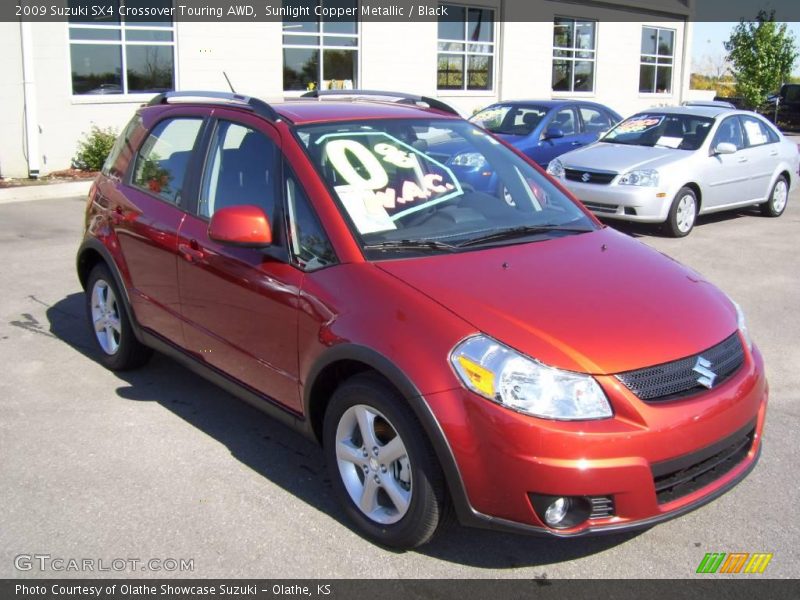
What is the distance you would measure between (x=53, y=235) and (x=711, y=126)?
A: 8.41 meters

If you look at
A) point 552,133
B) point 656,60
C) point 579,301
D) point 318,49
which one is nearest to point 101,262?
point 579,301

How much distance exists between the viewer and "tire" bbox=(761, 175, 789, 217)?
12344mm

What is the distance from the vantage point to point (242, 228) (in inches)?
149

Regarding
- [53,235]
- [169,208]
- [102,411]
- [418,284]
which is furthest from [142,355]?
[53,235]

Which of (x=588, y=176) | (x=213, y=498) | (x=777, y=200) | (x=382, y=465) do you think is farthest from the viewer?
(x=777, y=200)

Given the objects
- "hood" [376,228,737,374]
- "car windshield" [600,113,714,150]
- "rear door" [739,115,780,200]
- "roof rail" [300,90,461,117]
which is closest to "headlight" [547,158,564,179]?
"car windshield" [600,113,714,150]

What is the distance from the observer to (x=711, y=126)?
36.8ft

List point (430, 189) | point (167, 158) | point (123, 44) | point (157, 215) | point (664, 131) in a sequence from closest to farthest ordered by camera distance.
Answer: point (430, 189) → point (157, 215) → point (167, 158) → point (664, 131) → point (123, 44)

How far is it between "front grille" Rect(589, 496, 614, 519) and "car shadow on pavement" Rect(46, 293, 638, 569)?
0.19 m

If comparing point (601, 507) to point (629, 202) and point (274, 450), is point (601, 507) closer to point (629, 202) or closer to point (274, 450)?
point (274, 450)

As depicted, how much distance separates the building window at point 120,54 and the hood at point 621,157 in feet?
27.3

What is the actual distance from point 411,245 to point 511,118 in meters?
10.7
